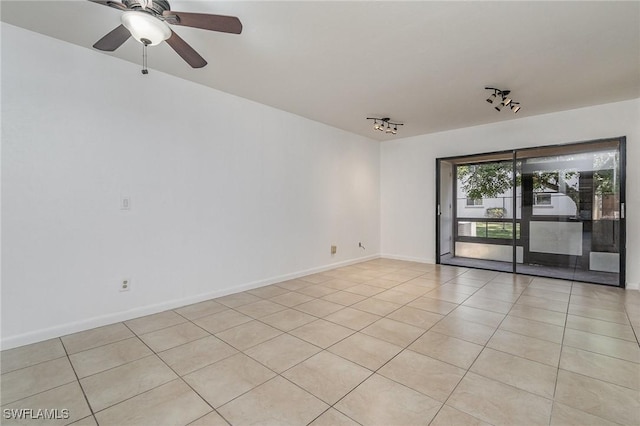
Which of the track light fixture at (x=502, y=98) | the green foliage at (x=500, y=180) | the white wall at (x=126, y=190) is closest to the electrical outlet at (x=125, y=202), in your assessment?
the white wall at (x=126, y=190)

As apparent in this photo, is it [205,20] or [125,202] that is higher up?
[205,20]

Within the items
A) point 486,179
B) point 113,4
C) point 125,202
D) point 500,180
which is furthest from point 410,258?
point 113,4

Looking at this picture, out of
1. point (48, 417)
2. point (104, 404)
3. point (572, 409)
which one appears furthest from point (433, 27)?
point (48, 417)

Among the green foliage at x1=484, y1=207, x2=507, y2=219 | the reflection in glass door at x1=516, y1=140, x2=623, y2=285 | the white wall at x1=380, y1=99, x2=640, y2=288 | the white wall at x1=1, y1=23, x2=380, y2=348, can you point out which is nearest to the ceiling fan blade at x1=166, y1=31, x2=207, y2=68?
the white wall at x1=1, y1=23, x2=380, y2=348

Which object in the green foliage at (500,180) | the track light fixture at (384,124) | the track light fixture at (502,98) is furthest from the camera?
the track light fixture at (384,124)

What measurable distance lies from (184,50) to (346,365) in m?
2.68

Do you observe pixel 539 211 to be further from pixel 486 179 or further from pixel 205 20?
pixel 205 20

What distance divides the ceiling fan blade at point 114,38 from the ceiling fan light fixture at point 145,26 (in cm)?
15

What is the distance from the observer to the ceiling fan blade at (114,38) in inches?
78.0

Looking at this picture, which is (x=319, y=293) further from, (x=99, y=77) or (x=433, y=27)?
(x=99, y=77)

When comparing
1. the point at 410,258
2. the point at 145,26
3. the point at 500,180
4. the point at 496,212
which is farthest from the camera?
the point at 410,258

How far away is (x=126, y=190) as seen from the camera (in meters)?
3.01

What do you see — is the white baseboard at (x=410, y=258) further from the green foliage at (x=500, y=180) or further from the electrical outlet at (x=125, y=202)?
the electrical outlet at (x=125, y=202)

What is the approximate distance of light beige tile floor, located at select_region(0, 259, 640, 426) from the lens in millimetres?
1671
